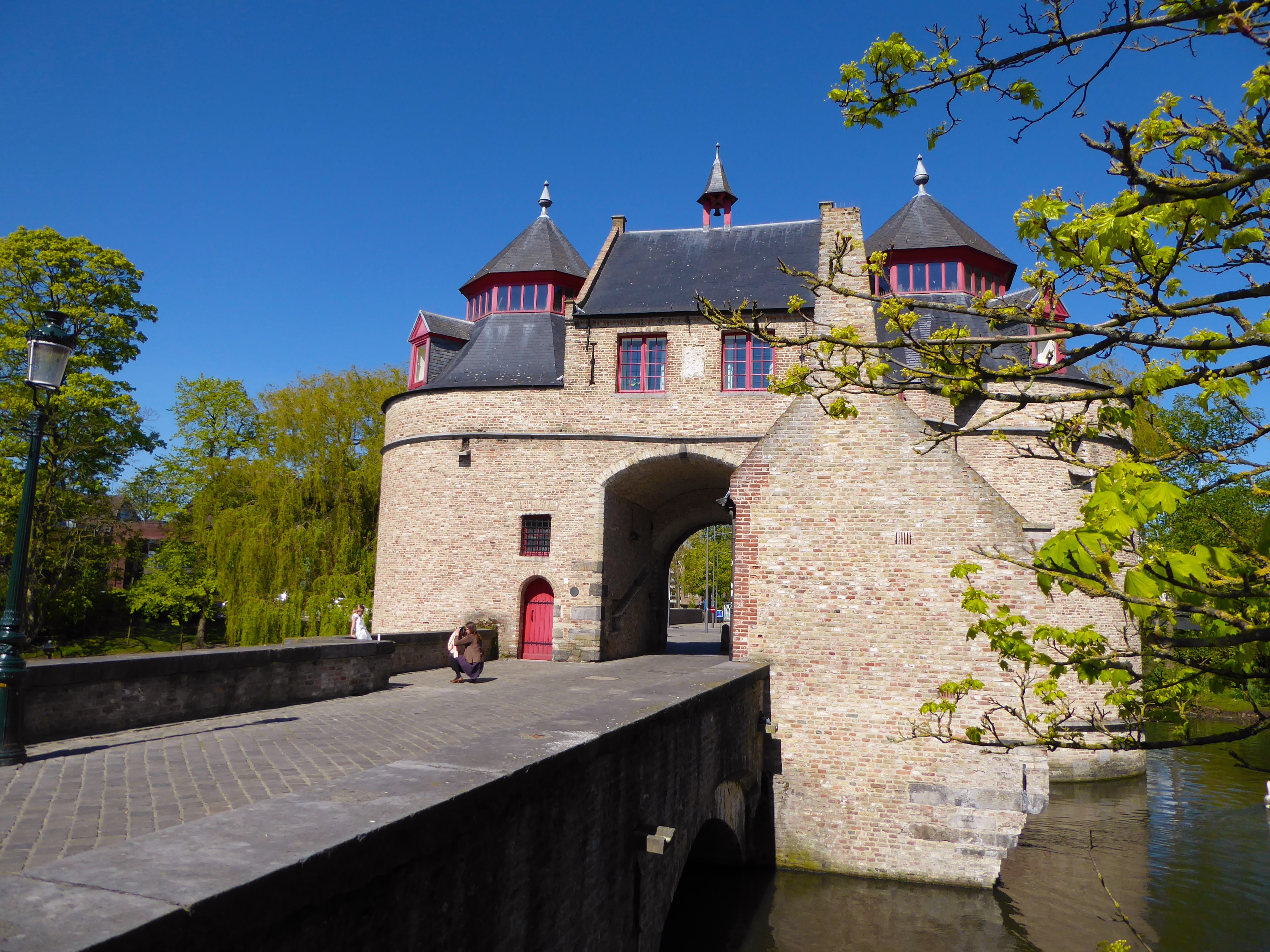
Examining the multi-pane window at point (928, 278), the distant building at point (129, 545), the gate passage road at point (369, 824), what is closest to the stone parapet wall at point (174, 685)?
the gate passage road at point (369, 824)

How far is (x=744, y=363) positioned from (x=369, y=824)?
16820 mm

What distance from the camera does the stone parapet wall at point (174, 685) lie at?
24.6 feet

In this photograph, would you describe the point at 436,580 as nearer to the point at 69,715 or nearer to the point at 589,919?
the point at 69,715

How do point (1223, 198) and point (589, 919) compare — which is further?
point (589, 919)

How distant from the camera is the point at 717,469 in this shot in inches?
767

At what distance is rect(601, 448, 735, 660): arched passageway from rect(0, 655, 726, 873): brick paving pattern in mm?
7315

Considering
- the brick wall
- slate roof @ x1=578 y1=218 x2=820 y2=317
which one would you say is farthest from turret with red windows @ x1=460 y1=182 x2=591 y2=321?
the brick wall

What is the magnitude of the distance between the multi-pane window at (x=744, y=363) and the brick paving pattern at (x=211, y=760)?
897cm

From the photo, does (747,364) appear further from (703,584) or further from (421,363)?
(703,584)

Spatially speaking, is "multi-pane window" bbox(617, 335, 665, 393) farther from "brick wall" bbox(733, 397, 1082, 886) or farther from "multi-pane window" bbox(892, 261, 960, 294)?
"brick wall" bbox(733, 397, 1082, 886)

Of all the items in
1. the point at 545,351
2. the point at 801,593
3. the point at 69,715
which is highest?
the point at 545,351

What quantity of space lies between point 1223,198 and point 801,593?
31.4 ft

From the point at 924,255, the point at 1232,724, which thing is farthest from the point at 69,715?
the point at 1232,724

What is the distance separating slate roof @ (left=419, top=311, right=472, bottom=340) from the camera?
76.5 feet
